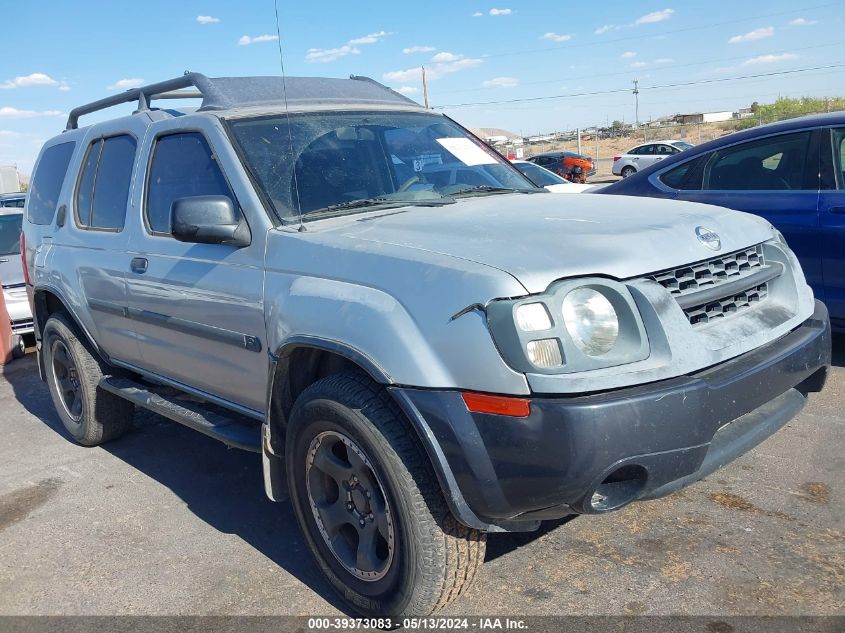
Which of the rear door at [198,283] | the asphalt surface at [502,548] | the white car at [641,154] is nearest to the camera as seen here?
the asphalt surface at [502,548]

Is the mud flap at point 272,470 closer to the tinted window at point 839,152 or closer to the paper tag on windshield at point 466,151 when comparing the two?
the paper tag on windshield at point 466,151

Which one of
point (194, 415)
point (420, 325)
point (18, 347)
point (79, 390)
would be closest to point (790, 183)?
point (420, 325)

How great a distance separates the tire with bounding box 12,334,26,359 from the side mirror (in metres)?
5.73

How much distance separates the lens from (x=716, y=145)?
5.90 metres

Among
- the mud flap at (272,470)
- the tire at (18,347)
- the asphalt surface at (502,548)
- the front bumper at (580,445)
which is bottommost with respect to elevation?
the asphalt surface at (502,548)

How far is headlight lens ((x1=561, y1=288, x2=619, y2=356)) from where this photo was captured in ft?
8.08

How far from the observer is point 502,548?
A: 3.41 m

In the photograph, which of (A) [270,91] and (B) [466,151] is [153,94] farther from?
(B) [466,151]

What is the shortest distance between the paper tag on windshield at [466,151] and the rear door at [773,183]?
7.20 ft

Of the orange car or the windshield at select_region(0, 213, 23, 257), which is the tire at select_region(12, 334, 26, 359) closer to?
the windshield at select_region(0, 213, 23, 257)

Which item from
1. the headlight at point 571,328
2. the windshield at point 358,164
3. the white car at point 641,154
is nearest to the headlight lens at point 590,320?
the headlight at point 571,328

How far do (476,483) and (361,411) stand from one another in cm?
49

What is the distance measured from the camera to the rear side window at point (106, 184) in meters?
4.41

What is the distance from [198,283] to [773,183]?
401 cm
